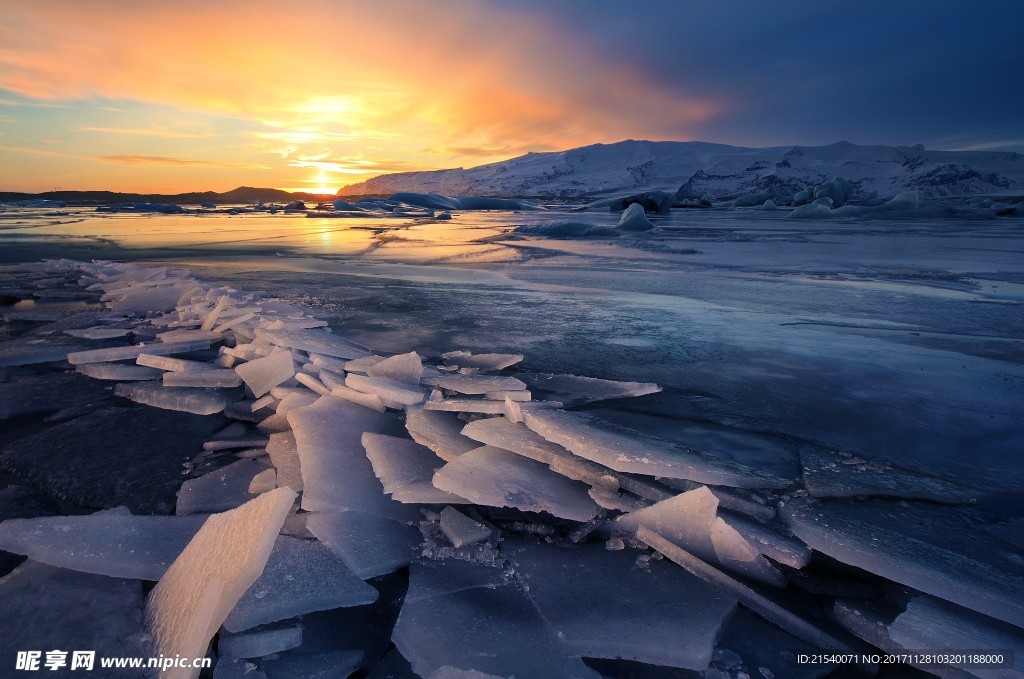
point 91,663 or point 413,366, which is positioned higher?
point 413,366

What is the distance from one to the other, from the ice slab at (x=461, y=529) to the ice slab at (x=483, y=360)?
0.95 metres

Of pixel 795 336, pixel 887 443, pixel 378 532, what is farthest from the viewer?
pixel 795 336

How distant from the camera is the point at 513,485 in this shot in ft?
3.75

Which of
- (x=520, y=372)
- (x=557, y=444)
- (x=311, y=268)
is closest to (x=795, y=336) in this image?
(x=520, y=372)

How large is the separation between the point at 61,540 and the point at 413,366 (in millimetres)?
1005

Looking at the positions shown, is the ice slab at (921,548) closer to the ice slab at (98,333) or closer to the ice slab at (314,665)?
the ice slab at (314,665)

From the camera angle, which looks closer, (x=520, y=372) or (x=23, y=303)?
(x=520, y=372)

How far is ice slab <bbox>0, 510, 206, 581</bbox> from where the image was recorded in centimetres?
93

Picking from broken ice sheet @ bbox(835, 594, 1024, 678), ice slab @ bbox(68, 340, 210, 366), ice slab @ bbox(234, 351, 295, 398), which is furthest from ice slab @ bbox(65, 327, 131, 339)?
broken ice sheet @ bbox(835, 594, 1024, 678)

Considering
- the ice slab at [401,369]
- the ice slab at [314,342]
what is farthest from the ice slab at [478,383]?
the ice slab at [314,342]

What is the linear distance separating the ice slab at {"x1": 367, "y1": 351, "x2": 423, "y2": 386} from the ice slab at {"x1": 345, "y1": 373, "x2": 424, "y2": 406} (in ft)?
0.20

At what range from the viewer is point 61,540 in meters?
0.97

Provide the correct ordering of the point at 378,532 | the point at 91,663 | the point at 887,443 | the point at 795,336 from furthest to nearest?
1. the point at 795,336
2. the point at 887,443
3. the point at 378,532
4. the point at 91,663

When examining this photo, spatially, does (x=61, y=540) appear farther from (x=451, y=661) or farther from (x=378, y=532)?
(x=451, y=661)
